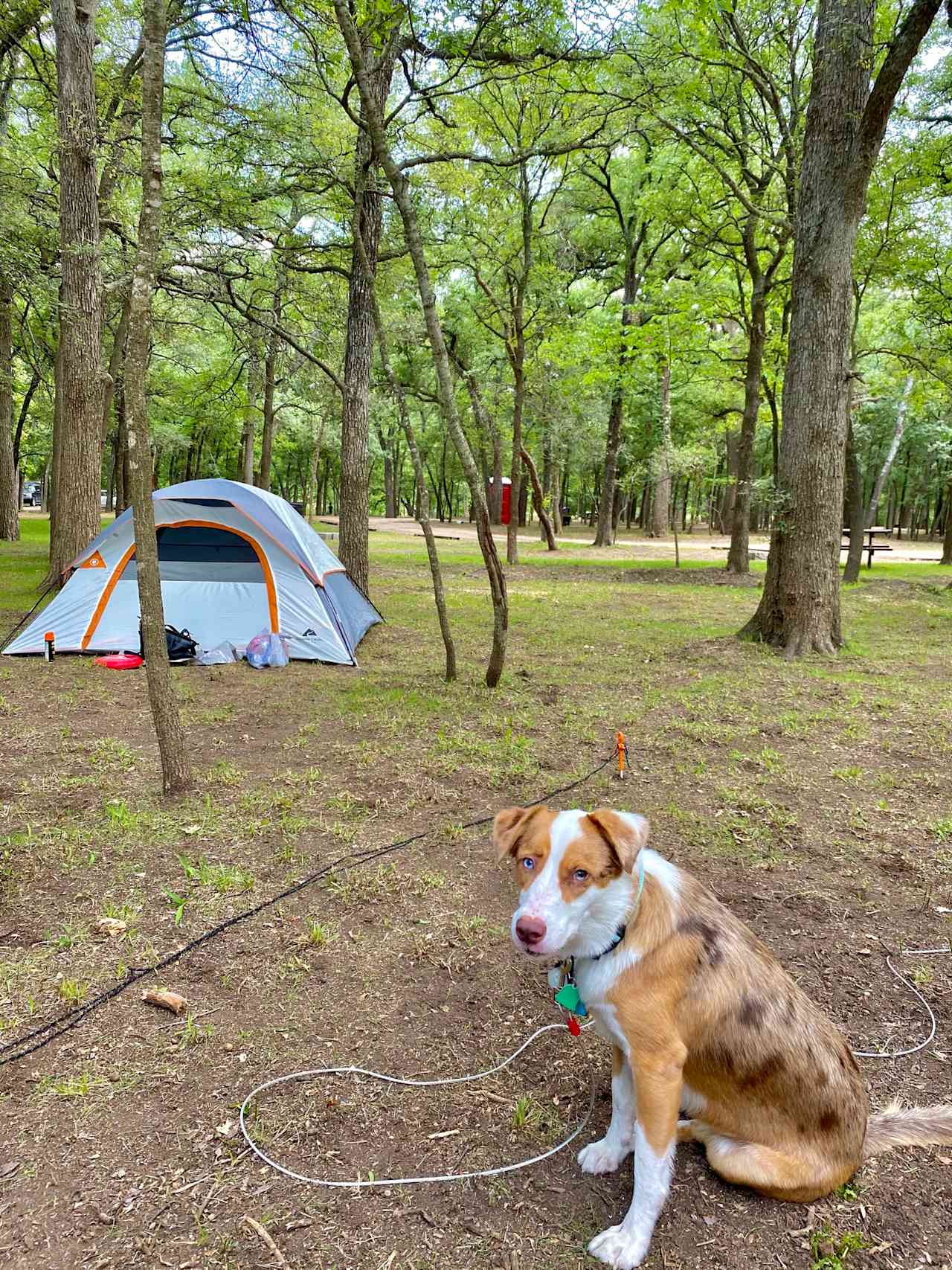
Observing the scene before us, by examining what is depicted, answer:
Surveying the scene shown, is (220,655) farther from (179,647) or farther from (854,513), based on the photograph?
(854,513)

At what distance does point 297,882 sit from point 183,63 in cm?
1254

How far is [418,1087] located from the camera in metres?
2.19

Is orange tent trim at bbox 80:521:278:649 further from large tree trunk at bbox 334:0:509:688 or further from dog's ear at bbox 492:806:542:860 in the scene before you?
dog's ear at bbox 492:806:542:860

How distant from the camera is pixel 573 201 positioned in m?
19.0

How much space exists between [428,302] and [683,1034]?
17.1ft

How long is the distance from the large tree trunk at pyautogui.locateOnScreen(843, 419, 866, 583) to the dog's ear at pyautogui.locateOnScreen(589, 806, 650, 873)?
13.2 meters

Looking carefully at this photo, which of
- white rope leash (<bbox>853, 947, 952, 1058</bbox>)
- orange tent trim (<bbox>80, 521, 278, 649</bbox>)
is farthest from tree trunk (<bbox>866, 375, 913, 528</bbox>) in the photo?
white rope leash (<bbox>853, 947, 952, 1058</bbox>)

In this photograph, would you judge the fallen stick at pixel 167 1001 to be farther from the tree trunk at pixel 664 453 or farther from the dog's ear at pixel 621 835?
the tree trunk at pixel 664 453

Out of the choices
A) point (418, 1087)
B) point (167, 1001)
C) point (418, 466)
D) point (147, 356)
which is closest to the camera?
point (418, 1087)

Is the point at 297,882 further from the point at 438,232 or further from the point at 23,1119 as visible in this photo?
the point at 438,232

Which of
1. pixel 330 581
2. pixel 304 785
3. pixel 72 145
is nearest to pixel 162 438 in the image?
pixel 72 145

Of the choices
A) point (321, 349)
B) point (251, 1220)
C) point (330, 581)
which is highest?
point (321, 349)

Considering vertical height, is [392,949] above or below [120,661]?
below

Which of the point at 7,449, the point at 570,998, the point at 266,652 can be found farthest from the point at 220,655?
the point at 7,449
